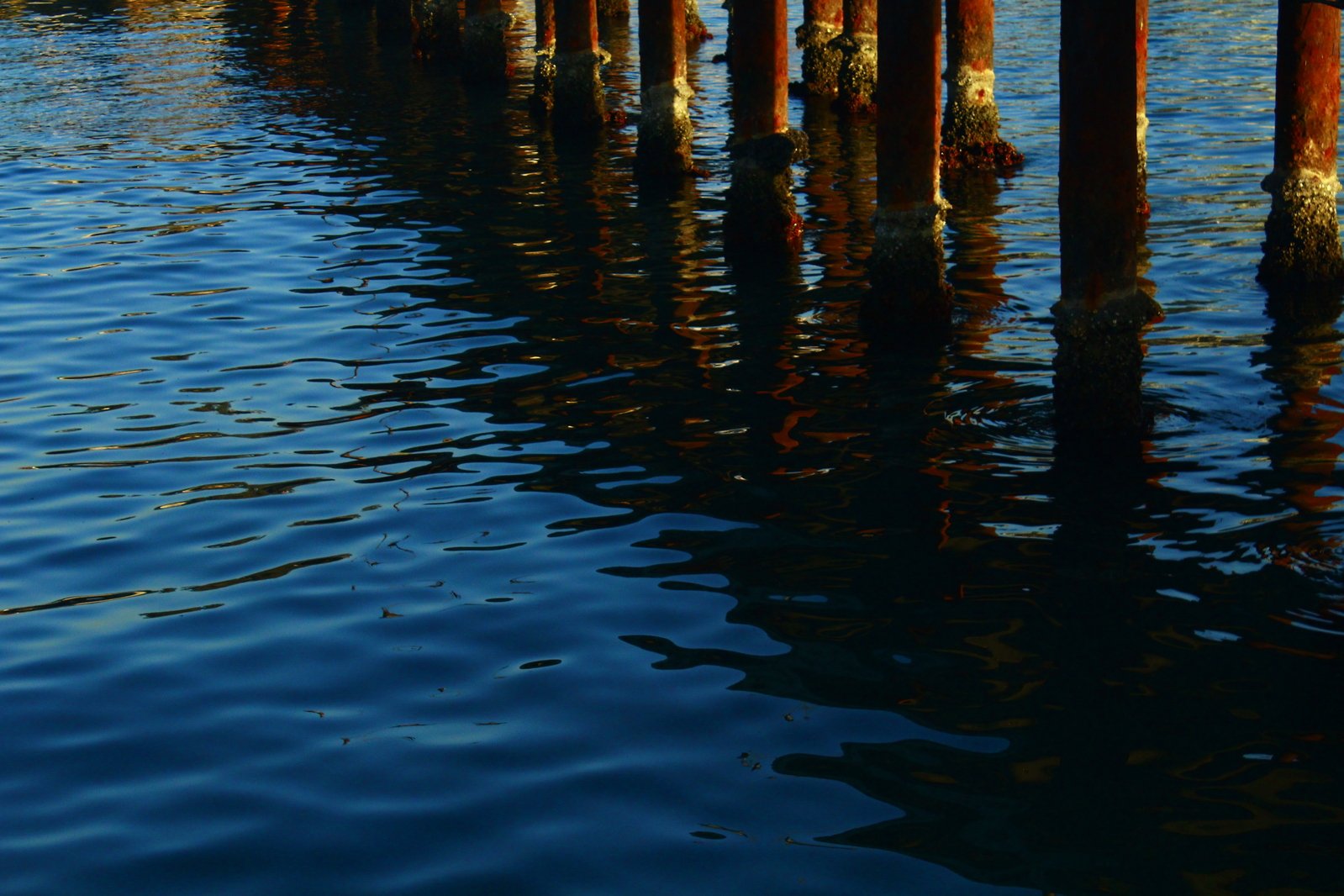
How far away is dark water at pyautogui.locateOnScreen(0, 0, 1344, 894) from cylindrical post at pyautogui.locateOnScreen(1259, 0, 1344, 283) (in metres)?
0.53

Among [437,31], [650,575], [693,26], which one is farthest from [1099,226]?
[693,26]

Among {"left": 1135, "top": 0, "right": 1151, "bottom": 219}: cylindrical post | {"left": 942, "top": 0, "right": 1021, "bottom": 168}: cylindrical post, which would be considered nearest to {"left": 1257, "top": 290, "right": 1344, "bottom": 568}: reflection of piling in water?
{"left": 1135, "top": 0, "right": 1151, "bottom": 219}: cylindrical post

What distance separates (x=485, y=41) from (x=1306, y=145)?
1425 centimetres

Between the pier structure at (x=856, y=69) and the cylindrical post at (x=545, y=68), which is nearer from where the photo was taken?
the pier structure at (x=856, y=69)

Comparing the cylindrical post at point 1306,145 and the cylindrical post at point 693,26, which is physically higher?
the cylindrical post at point 693,26

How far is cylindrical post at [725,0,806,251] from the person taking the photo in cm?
1177

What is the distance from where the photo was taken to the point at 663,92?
1459 cm

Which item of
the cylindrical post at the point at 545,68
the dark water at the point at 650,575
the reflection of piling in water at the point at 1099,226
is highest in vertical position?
the cylindrical post at the point at 545,68

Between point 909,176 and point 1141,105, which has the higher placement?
point 1141,105

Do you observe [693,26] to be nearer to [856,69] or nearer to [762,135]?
[856,69]

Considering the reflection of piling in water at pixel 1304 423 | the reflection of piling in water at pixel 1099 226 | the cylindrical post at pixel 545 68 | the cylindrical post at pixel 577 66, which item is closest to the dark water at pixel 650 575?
the reflection of piling in water at pixel 1304 423

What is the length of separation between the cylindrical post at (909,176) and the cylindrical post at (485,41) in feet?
42.2

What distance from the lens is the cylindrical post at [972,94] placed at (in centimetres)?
1433

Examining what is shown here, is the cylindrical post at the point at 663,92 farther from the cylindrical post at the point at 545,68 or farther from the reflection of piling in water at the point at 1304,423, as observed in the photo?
the reflection of piling in water at the point at 1304,423
